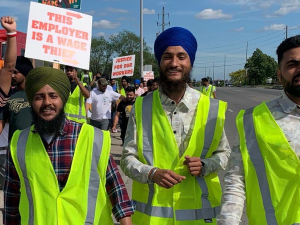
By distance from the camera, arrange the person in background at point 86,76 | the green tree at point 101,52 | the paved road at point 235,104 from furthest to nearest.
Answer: the green tree at point 101,52, the person in background at point 86,76, the paved road at point 235,104

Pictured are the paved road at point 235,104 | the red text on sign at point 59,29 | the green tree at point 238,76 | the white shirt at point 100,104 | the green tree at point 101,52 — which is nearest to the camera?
the red text on sign at point 59,29

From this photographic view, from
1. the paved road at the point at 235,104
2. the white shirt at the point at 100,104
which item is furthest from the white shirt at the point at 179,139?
the white shirt at the point at 100,104

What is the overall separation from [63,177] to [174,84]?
3.11 ft

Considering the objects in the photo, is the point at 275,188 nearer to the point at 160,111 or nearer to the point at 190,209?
the point at 190,209

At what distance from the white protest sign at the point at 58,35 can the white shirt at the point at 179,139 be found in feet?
11.5

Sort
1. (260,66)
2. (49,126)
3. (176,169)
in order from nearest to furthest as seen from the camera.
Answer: (49,126) < (176,169) < (260,66)

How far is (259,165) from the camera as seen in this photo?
6.88ft

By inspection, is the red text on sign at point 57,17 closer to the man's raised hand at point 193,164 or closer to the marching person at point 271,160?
the man's raised hand at point 193,164

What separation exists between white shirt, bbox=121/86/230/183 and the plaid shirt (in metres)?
0.22

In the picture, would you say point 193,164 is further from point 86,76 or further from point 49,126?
point 86,76

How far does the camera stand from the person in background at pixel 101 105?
9.53 metres

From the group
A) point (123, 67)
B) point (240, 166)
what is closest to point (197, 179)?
point (240, 166)

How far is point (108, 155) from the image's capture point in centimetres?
234

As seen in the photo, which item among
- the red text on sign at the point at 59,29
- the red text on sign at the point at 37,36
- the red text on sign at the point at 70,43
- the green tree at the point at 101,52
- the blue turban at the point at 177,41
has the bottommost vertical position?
the blue turban at the point at 177,41
